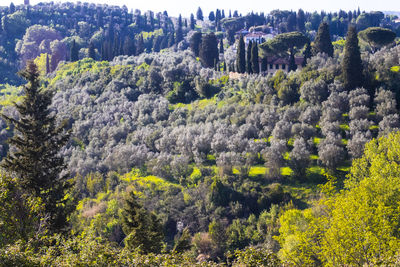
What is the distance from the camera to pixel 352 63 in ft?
173

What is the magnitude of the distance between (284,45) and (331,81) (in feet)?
72.3

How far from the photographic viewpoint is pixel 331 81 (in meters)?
A: 55.5

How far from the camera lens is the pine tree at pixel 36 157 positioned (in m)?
27.7

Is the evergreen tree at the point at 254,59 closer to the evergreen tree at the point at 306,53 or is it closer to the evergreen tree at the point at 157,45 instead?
the evergreen tree at the point at 306,53

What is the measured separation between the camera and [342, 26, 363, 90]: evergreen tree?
52.6m

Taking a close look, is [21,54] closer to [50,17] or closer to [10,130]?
[50,17]

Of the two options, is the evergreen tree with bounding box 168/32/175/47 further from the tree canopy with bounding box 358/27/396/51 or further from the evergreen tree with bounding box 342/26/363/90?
the evergreen tree with bounding box 342/26/363/90

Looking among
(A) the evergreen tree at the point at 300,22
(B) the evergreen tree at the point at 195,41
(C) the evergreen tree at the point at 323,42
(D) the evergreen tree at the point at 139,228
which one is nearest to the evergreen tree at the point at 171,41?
(B) the evergreen tree at the point at 195,41

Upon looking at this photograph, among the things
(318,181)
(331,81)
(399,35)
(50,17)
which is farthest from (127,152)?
(50,17)

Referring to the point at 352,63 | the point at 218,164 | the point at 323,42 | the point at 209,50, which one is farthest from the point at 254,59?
the point at 218,164

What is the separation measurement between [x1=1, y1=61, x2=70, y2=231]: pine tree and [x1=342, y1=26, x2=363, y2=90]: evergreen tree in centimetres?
3983

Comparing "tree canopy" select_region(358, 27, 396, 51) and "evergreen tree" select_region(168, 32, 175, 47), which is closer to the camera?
"tree canopy" select_region(358, 27, 396, 51)

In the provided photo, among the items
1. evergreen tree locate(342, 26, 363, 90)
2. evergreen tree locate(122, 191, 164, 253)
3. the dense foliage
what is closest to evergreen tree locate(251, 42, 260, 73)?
the dense foliage

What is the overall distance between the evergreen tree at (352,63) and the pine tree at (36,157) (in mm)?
39825
